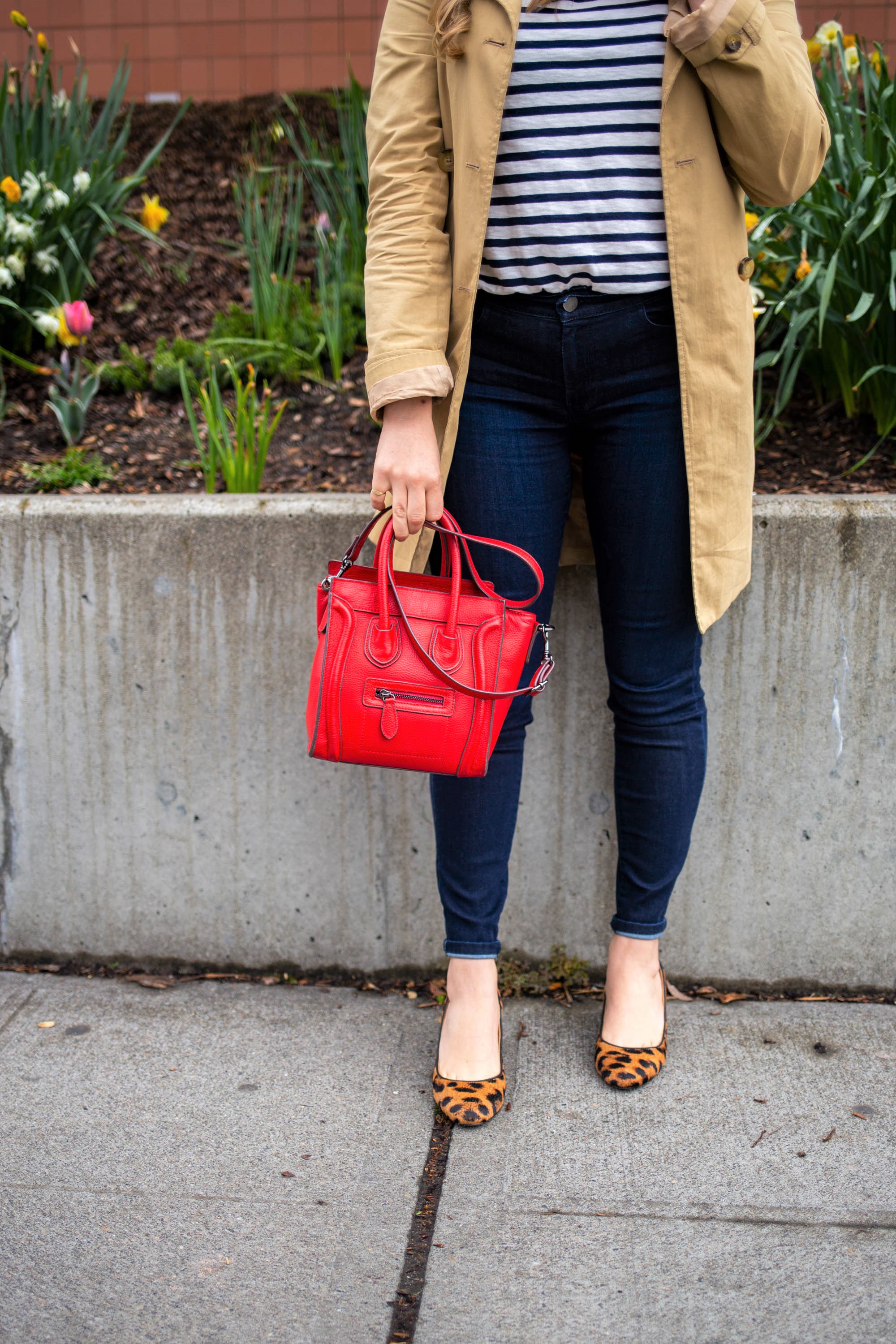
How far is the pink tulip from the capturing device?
253 cm

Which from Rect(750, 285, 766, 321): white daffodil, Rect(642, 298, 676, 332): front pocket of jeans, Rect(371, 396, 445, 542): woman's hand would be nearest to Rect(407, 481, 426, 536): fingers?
Rect(371, 396, 445, 542): woman's hand

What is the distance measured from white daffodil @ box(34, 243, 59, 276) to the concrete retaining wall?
1088 mm

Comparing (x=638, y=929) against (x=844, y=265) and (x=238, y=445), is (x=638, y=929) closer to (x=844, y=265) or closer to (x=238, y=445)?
(x=238, y=445)

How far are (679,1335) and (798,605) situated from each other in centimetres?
118

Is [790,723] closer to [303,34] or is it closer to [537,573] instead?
[537,573]

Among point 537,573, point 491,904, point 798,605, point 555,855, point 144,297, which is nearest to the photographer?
point 537,573

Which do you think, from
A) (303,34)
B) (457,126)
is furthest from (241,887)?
(303,34)

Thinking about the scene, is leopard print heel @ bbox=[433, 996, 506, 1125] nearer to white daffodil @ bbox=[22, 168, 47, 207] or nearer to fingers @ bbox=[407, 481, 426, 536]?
fingers @ bbox=[407, 481, 426, 536]

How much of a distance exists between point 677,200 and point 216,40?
13.0 feet

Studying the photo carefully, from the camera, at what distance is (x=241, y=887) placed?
2100 millimetres

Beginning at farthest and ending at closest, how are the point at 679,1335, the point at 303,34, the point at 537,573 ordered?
the point at 303,34, the point at 537,573, the point at 679,1335

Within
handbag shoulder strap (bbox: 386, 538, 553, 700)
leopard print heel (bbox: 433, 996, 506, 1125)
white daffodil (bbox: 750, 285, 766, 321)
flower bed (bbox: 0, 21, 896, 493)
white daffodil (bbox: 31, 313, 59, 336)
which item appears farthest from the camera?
white daffodil (bbox: 31, 313, 59, 336)

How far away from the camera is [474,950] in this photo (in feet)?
5.60

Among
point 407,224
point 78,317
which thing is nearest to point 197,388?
point 78,317
